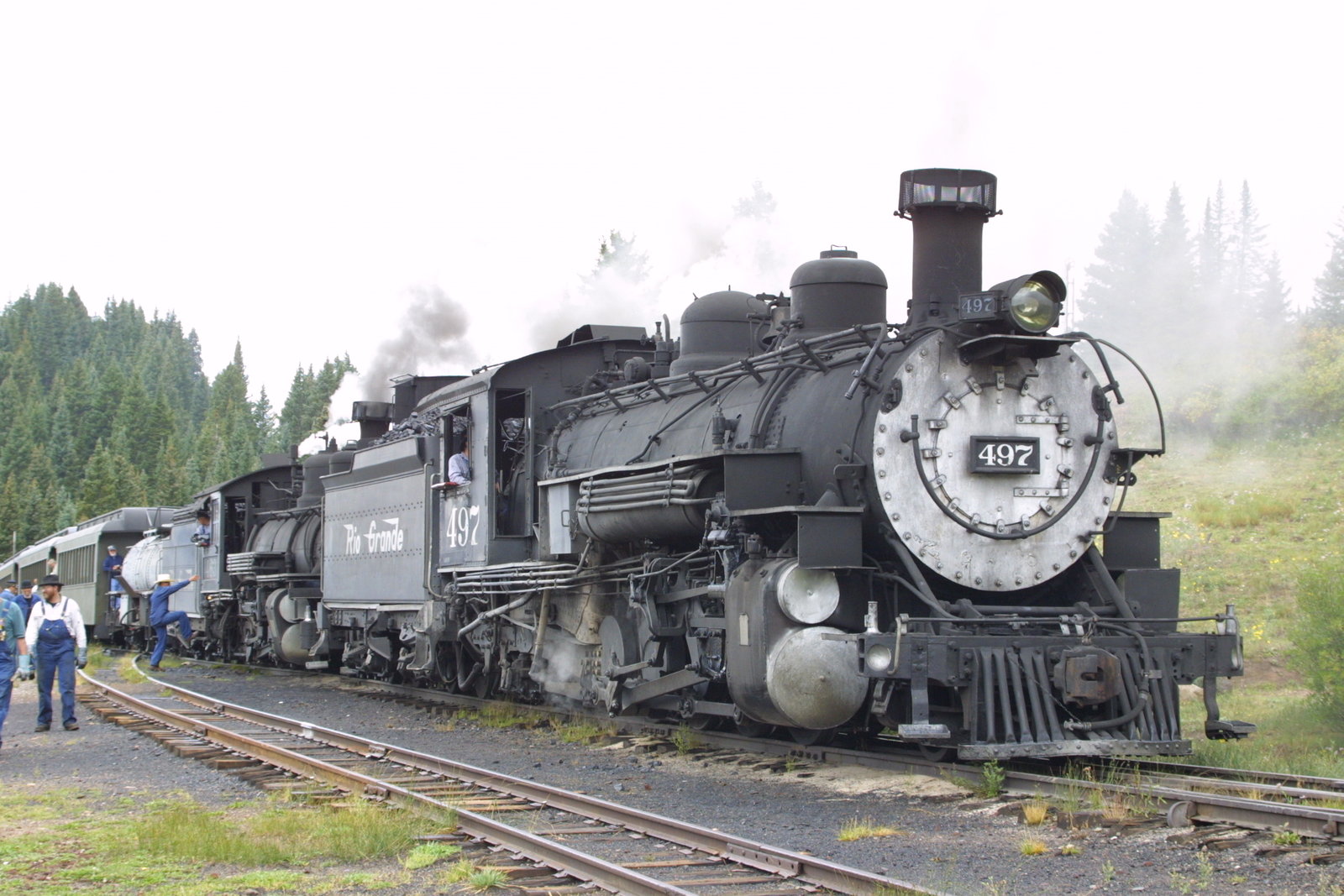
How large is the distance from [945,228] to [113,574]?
1051 inches

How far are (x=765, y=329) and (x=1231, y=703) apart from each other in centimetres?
618

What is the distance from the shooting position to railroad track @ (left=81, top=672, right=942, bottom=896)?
18.9 feet

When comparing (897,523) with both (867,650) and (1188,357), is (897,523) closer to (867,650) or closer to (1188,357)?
(867,650)

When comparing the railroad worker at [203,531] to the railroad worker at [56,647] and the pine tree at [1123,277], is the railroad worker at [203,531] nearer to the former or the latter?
the railroad worker at [56,647]

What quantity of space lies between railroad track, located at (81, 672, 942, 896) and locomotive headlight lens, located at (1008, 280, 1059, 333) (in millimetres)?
3794

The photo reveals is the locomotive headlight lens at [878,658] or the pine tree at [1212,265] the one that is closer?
the locomotive headlight lens at [878,658]

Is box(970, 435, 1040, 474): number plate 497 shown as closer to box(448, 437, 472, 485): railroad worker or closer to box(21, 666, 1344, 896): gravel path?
box(21, 666, 1344, 896): gravel path

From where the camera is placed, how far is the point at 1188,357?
30438mm

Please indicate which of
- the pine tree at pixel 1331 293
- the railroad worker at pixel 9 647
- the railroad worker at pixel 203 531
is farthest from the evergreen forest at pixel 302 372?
the railroad worker at pixel 9 647

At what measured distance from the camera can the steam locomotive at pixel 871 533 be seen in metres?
8.11

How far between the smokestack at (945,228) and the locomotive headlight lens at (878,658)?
2.39 m

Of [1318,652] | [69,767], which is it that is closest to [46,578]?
[69,767]

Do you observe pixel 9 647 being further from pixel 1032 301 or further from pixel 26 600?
pixel 26 600

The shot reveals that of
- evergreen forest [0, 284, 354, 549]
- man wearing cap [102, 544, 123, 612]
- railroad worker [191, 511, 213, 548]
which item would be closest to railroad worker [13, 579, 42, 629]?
railroad worker [191, 511, 213, 548]
